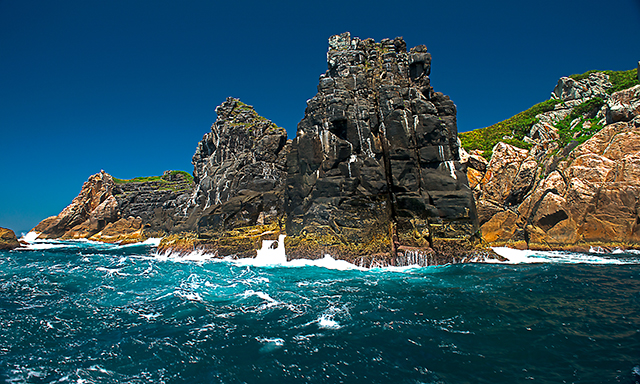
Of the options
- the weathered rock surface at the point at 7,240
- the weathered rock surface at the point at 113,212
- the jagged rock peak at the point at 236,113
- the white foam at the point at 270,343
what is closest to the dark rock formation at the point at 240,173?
the jagged rock peak at the point at 236,113

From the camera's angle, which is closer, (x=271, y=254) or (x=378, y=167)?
(x=378, y=167)

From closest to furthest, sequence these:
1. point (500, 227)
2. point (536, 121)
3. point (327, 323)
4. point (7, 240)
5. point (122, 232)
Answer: point (327, 323) → point (500, 227) → point (536, 121) → point (7, 240) → point (122, 232)

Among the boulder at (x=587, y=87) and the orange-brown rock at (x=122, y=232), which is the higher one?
the boulder at (x=587, y=87)

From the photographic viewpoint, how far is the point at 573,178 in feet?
87.2

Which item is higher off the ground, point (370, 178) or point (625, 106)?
point (625, 106)

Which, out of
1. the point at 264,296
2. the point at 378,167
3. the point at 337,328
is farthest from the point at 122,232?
the point at 337,328

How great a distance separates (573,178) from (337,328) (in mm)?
28954

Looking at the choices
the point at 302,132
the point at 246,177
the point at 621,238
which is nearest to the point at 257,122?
the point at 246,177

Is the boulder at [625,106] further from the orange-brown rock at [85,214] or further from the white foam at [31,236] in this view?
the white foam at [31,236]

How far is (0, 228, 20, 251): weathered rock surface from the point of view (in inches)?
1725

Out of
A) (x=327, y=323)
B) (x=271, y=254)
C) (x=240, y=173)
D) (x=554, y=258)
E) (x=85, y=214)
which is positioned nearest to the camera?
(x=327, y=323)

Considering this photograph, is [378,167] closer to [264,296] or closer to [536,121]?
[264,296]

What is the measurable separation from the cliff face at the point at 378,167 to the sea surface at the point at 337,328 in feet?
19.6

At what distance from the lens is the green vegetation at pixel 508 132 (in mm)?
38469
